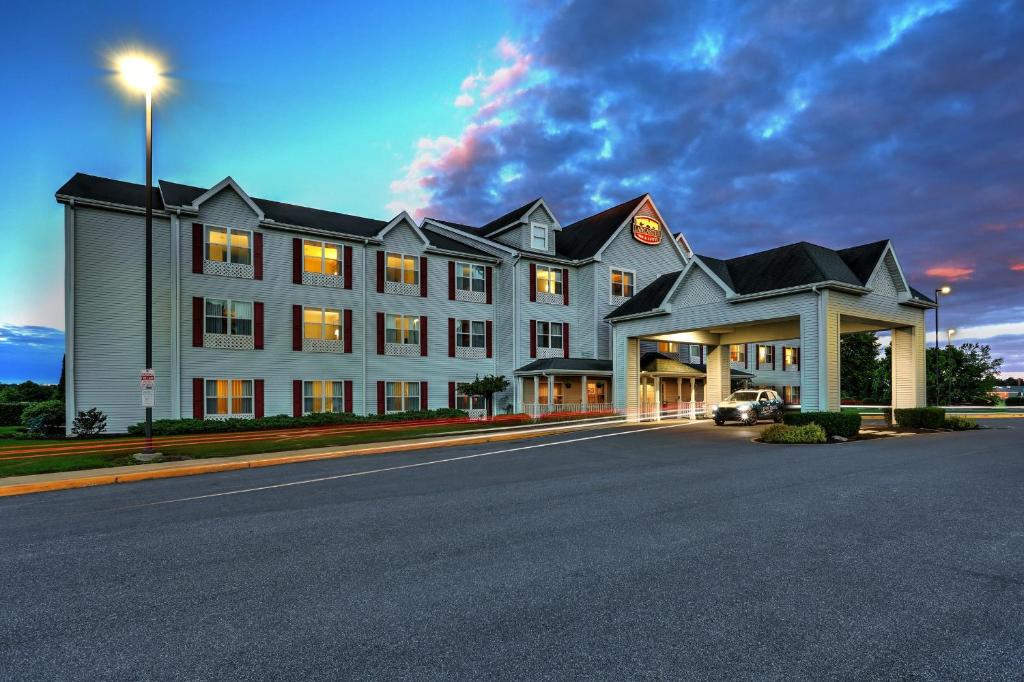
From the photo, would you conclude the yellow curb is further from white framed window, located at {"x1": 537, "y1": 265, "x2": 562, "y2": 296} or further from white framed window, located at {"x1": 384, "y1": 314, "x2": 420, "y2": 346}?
white framed window, located at {"x1": 537, "y1": 265, "x2": 562, "y2": 296}

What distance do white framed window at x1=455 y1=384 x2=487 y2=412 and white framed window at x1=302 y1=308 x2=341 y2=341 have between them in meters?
7.79

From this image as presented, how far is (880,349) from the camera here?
6481cm

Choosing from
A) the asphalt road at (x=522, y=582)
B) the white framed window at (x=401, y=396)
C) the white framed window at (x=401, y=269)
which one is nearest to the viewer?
the asphalt road at (x=522, y=582)

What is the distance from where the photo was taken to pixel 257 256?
2836 centimetres

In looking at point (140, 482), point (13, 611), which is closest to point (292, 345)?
point (140, 482)

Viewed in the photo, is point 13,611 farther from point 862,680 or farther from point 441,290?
point 441,290

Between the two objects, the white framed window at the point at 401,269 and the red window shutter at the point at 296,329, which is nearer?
the red window shutter at the point at 296,329

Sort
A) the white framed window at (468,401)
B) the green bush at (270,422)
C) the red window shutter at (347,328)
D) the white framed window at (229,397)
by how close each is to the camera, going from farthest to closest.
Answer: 1. the white framed window at (468,401)
2. the red window shutter at (347,328)
3. the white framed window at (229,397)
4. the green bush at (270,422)

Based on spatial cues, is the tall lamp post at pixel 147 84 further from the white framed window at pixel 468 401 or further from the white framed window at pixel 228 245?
the white framed window at pixel 468 401

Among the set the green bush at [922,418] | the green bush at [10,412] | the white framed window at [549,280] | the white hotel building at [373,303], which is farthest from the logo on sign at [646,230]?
the green bush at [10,412]

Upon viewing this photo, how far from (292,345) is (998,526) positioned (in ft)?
91.6

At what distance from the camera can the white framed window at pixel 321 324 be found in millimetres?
29628

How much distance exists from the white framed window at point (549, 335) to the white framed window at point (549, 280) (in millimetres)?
2107

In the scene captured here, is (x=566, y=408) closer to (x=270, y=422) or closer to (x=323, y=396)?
(x=323, y=396)
